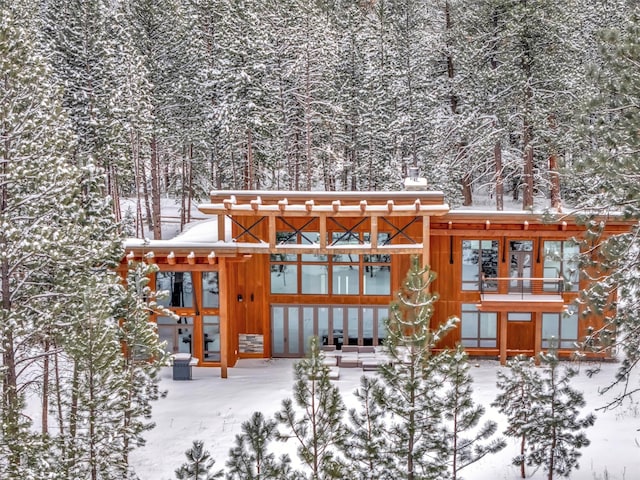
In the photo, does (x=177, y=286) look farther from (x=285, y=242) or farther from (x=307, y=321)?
(x=307, y=321)

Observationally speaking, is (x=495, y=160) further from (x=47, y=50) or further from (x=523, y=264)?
(x=47, y=50)

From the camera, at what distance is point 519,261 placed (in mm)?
22750

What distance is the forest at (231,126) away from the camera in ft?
44.7

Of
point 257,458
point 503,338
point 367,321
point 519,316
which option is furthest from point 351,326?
point 257,458

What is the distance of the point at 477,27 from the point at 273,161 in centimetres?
1142

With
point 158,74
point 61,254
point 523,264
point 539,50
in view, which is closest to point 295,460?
point 61,254

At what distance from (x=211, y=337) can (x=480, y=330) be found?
8.78 m

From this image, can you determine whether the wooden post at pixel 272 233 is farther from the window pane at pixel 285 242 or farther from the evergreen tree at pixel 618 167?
the evergreen tree at pixel 618 167

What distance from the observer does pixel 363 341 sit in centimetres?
2338

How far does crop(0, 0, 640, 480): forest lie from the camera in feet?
44.7

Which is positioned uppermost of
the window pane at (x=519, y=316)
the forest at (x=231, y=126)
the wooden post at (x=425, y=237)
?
the forest at (x=231, y=126)

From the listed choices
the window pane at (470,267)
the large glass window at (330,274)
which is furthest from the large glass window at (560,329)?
the large glass window at (330,274)

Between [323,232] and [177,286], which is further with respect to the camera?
[177,286]

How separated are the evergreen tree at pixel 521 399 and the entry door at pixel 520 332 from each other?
8.18 meters
